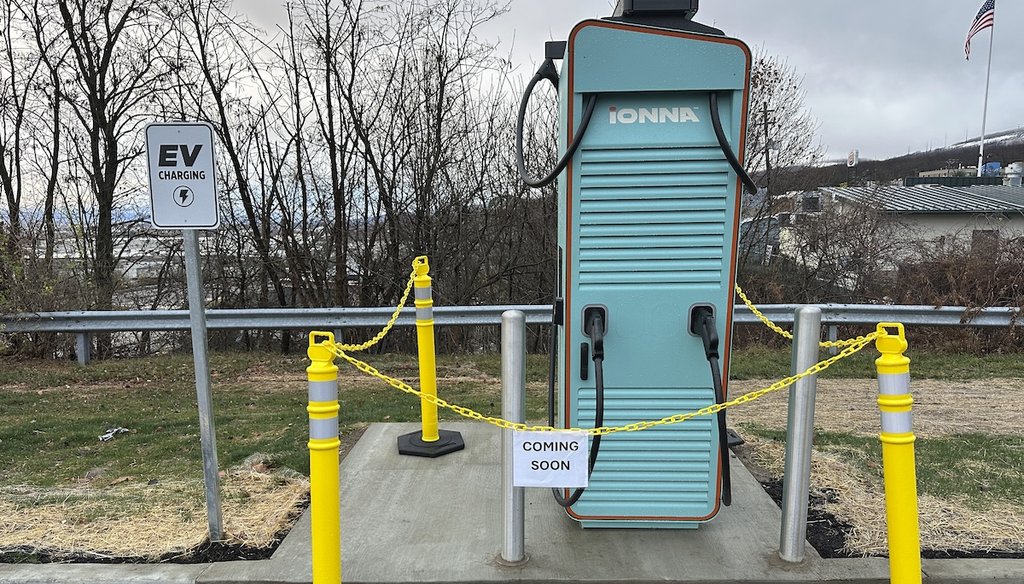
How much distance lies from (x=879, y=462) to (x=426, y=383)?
308 cm

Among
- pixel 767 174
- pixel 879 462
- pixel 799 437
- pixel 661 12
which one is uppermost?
pixel 661 12

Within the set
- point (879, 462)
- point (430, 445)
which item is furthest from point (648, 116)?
point (879, 462)

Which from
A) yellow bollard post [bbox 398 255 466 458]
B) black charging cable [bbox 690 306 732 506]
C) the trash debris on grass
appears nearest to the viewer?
black charging cable [bbox 690 306 732 506]

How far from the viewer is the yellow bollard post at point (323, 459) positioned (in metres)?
2.40

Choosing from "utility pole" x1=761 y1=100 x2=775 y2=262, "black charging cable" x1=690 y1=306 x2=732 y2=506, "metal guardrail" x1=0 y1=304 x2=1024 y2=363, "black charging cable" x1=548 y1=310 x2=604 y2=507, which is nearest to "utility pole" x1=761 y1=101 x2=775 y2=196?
"utility pole" x1=761 y1=100 x2=775 y2=262

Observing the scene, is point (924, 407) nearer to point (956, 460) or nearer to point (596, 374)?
point (956, 460)

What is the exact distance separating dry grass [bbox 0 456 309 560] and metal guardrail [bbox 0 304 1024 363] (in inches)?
133

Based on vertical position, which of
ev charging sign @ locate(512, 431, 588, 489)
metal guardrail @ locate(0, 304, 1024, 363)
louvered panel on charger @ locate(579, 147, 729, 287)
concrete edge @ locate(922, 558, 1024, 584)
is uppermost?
louvered panel on charger @ locate(579, 147, 729, 287)

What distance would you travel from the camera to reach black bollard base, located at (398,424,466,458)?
4.36 metres

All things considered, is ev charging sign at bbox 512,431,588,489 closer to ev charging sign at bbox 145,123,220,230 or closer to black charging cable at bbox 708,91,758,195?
black charging cable at bbox 708,91,758,195

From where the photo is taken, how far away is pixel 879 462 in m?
4.26

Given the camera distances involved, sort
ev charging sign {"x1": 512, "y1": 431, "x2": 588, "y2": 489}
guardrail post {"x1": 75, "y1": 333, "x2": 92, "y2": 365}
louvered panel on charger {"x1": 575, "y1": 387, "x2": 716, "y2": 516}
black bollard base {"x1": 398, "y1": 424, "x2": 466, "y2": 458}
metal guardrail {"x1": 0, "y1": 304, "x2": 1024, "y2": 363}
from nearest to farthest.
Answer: ev charging sign {"x1": 512, "y1": 431, "x2": 588, "y2": 489}
louvered panel on charger {"x1": 575, "y1": 387, "x2": 716, "y2": 516}
black bollard base {"x1": 398, "y1": 424, "x2": 466, "y2": 458}
metal guardrail {"x1": 0, "y1": 304, "x2": 1024, "y2": 363}
guardrail post {"x1": 75, "y1": 333, "x2": 92, "y2": 365}

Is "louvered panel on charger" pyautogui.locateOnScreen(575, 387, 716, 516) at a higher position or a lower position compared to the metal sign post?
lower

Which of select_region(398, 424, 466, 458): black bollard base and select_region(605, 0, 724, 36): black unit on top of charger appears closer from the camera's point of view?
select_region(605, 0, 724, 36): black unit on top of charger
